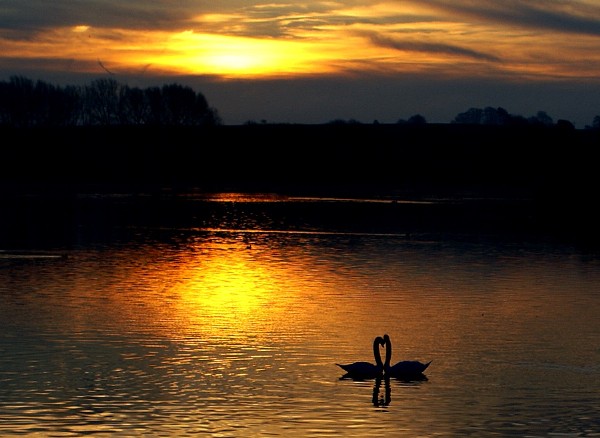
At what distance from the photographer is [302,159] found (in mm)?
122688

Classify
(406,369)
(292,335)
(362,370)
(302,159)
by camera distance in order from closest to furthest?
(362,370)
(406,369)
(292,335)
(302,159)

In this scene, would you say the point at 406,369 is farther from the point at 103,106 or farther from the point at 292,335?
the point at 103,106

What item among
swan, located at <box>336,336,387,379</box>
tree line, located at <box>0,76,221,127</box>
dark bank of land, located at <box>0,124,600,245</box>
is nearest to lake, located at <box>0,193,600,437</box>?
swan, located at <box>336,336,387,379</box>

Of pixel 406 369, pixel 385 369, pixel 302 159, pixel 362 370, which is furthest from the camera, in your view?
pixel 302 159

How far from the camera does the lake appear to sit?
15688 mm

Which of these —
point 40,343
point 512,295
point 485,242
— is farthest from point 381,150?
point 40,343

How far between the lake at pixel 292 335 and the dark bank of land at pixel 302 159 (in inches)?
1532

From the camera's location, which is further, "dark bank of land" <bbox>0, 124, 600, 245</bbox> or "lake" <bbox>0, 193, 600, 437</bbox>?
"dark bank of land" <bbox>0, 124, 600, 245</bbox>

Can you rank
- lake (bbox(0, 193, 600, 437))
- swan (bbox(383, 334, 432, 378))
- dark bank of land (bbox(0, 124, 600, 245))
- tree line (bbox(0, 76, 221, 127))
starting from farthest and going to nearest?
tree line (bbox(0, 76, 221, 127)), dark bank of land (bbox(0, 124, 600, 245)), swan (bbox(383, 334, 432, 378)), lake (bbox(0, 193, 600, 437))

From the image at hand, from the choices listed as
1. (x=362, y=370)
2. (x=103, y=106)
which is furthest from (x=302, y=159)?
(x=362, y=370)

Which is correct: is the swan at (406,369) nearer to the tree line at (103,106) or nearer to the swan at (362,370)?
the swan at (362,370)

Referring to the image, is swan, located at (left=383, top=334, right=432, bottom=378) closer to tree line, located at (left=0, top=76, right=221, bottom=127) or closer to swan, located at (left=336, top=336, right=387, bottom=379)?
swan, located at (left=336, top=336, right=387, bottom=379)

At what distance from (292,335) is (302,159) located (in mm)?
101216

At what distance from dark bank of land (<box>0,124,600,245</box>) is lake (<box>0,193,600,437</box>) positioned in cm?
3890
